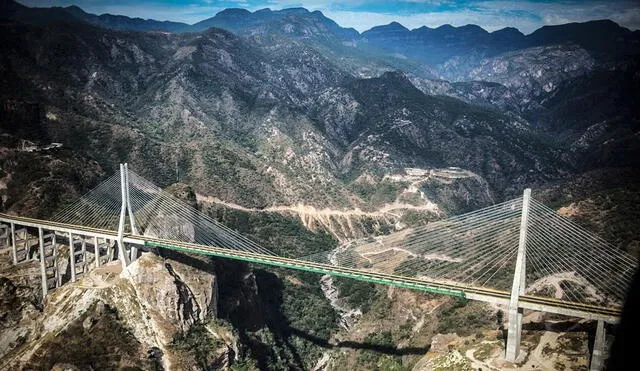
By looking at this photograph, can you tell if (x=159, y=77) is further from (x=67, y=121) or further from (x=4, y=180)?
(x=4, y=180)

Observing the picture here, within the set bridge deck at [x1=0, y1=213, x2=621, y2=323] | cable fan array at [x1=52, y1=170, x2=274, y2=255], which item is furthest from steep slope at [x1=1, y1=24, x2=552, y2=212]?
bridge deck at [x1=0, y1=213, x2=621, y2=323]

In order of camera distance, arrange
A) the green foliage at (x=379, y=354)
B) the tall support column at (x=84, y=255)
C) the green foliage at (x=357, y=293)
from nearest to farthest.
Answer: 1. the green foliage at (x=379, y=354)
2. the tall support column at (x=84, y=255)
3. the green foliage at (x=357, y=293)

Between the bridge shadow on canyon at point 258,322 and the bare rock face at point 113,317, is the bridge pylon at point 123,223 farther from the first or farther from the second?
the bridge shadow on canyon at point 258,322

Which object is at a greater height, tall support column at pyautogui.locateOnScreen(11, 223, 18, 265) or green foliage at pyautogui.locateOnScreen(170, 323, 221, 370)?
tall support column at pyautogui.locateOnScreen(11, 223, 18, 265)

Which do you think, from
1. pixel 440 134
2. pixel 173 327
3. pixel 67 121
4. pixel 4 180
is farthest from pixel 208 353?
pixel 440 134

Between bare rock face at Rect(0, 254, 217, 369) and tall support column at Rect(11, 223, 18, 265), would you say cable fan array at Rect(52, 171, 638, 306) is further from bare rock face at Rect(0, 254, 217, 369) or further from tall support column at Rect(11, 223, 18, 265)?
bare rock face at Rect(0, 254, 217, 369)

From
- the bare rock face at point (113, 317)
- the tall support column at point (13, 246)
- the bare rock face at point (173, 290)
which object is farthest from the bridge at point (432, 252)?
the bare rock face at point (113, 317)

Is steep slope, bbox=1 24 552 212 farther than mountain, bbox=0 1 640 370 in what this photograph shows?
Yes
